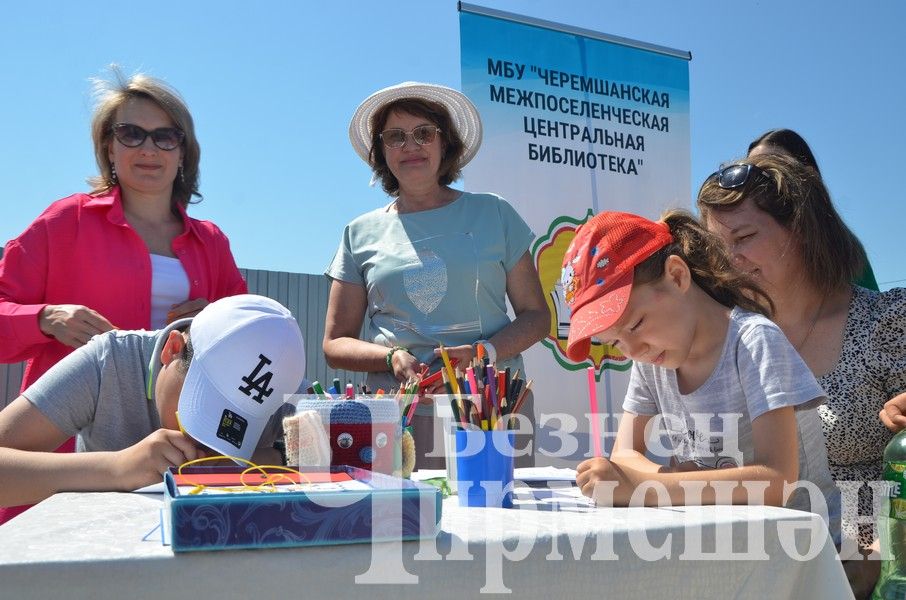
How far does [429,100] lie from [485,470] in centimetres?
180

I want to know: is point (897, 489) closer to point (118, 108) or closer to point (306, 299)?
point (118, 108)

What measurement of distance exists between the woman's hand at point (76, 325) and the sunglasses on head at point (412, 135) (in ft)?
3.43

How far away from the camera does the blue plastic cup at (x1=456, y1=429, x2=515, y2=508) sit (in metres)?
1.17

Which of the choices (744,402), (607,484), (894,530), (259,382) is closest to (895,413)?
(894,530)

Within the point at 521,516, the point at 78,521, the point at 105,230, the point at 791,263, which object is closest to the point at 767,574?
the point at 521,516

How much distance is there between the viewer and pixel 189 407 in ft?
3.79

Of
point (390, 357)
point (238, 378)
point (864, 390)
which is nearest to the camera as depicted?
point (238, 378)

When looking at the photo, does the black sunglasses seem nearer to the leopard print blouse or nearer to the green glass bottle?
the leopard print blouse

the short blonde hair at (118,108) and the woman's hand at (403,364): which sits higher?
the short blonde hair at (118,108)

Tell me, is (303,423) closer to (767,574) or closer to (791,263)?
(767,574)

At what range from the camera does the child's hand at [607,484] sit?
3.86 feet

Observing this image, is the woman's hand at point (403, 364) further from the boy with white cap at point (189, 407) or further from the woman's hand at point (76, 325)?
the woman's hand at point (76, 325)

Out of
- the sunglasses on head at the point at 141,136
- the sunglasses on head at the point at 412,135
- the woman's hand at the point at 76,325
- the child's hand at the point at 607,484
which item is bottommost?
the child's hand at the point at 607,484

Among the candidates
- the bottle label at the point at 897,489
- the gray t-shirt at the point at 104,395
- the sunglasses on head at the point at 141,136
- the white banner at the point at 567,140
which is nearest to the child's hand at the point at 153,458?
the gray t-shirt at the point at 104,395
